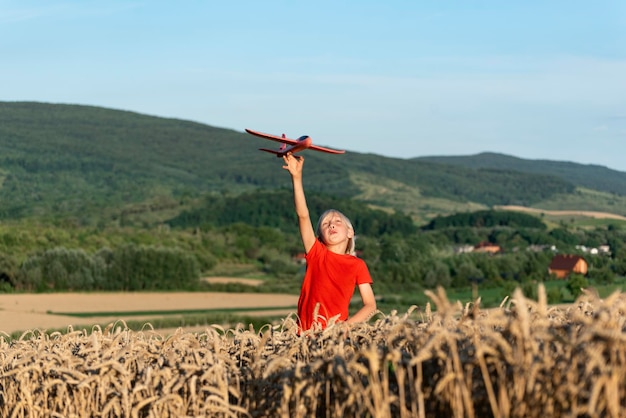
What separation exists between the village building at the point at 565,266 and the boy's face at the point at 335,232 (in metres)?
96.3

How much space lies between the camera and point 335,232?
791cm

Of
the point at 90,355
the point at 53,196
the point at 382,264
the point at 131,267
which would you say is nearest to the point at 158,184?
the point at 53,196

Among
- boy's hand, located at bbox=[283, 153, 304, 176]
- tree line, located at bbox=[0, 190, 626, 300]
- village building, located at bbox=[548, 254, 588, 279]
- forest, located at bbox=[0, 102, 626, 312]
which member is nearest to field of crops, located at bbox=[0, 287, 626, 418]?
boy's hand, located at bbox=[283, 153, 304, 176]

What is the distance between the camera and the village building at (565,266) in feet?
342

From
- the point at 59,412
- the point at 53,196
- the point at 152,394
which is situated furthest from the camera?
the point at 53,196

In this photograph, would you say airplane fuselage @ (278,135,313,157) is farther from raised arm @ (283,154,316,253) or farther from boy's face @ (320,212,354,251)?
boy's face @ (320,212,354,251)

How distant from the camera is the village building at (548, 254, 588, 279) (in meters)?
104

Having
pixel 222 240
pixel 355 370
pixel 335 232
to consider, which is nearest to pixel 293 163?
pixel 335 232

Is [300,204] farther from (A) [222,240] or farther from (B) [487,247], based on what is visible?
(B) [487,247]

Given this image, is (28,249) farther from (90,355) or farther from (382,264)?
(90,355)

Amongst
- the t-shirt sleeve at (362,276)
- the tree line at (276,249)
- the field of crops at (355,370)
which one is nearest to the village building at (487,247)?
the tree line at (276,249)

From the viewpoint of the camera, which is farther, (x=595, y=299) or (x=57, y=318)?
(x=57, y=318)

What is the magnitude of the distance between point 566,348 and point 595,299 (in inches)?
23.4

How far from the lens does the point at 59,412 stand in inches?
216
